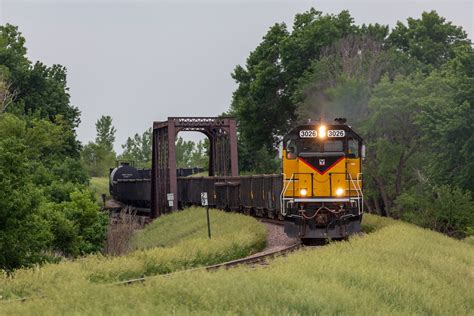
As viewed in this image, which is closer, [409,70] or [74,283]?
[74,283]

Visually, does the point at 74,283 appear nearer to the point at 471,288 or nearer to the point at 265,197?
the point at 471,288

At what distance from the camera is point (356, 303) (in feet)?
42.1

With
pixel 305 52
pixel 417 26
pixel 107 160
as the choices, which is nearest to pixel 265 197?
pixel 305 52

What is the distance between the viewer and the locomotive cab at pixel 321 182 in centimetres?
2381

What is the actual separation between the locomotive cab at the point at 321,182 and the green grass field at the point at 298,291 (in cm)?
467

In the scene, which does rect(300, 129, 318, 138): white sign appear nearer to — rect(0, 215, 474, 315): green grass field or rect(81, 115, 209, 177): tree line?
rect(0, 215, 474, 315): green grass field

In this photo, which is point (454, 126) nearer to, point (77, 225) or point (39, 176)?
point (77, 225)

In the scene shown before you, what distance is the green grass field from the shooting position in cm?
1136

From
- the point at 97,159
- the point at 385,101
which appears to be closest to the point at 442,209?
the point at 385,101

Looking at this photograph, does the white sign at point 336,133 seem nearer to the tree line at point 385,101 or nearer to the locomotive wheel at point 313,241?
the locomotive wheel at point 313,241

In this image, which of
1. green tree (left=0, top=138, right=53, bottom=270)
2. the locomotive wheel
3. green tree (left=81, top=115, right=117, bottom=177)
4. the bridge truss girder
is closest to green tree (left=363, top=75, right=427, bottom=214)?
the bridge truss girder

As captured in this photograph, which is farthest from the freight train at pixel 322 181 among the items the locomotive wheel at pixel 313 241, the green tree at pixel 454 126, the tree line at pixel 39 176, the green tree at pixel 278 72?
the green tree at pixel 278 72

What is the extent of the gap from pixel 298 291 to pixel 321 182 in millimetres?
11402

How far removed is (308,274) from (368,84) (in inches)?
1703
